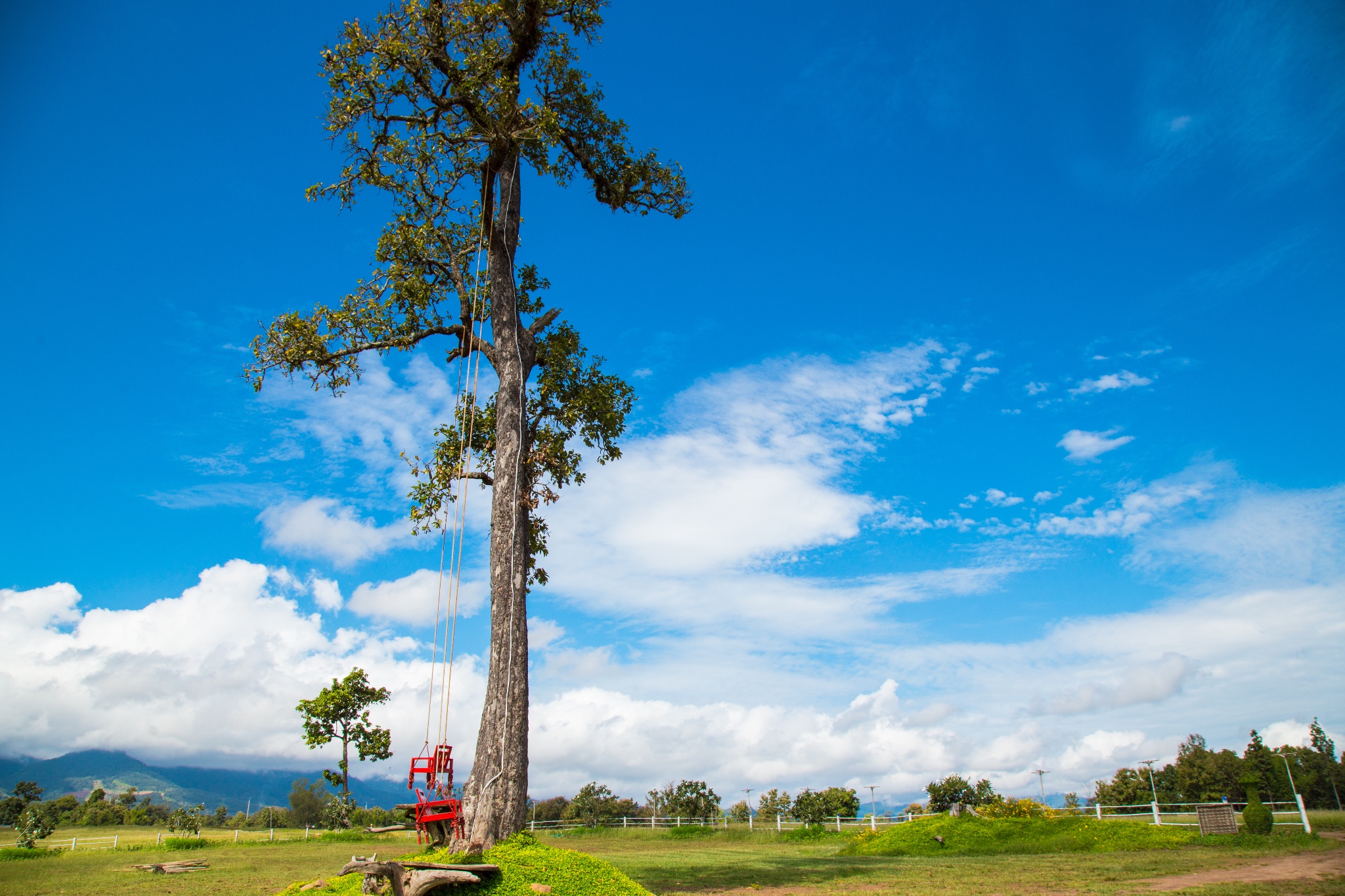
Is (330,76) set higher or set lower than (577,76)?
lower

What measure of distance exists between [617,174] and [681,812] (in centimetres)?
3982

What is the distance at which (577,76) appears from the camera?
14773 mm

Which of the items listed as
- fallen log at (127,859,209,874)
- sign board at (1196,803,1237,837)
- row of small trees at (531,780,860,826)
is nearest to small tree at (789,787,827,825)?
row of small trees at (531,780,860,826)

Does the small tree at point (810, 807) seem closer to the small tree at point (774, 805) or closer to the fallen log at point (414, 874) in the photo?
the small tree at point (774, 805)

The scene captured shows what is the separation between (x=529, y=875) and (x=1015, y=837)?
19.2m

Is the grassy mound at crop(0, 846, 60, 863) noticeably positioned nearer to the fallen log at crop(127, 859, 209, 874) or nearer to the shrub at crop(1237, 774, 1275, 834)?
the fallen log at crop(127, 859, 209, 874)

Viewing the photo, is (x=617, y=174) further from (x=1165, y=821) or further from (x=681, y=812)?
(x=681, y=812)

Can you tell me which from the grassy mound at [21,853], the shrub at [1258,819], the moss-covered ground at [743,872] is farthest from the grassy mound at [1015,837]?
the grassy mound at [21,853]

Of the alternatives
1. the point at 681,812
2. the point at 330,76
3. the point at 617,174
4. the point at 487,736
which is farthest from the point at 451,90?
the point at 681,812

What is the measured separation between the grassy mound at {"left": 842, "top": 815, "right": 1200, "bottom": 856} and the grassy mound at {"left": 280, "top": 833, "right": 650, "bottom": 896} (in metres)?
15.3

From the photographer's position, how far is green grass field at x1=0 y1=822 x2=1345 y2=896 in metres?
12.5

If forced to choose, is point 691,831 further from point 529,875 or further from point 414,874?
point 414,874

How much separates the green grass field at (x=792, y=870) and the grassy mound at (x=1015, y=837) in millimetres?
754

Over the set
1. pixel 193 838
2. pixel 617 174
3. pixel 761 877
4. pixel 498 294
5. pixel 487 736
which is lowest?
pixel 193 838
